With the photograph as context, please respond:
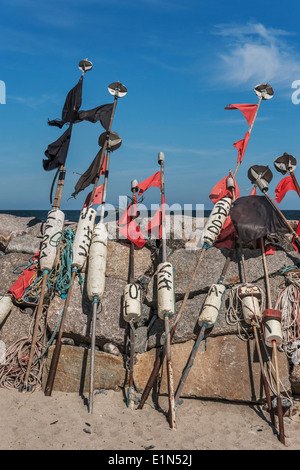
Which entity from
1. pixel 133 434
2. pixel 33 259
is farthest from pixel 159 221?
pixel 133 434

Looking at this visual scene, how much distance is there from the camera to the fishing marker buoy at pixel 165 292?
645cm

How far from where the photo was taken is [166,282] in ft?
22.0

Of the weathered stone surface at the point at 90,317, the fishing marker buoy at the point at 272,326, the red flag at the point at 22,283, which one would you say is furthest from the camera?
the red flag at the point at 22,283

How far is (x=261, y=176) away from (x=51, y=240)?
14.6ft

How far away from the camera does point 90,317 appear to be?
702cm

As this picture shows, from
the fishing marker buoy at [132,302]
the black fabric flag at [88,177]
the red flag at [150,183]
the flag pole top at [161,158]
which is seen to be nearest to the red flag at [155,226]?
the red flag at [150,183]

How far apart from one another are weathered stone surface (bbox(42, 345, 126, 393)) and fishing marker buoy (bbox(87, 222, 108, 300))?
3.27ft

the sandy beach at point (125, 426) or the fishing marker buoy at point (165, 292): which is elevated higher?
the fishing marker buoy at point (165, 292)

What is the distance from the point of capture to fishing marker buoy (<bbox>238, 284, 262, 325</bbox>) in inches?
248

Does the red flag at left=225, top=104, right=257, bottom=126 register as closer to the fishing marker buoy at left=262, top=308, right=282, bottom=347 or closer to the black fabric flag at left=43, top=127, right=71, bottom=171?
the black fabric flag at left=43, top=127, right=71, bottom=171

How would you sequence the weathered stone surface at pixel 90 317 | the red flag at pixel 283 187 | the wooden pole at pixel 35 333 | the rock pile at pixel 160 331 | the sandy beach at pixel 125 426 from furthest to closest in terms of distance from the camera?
1. the red flag at pixel 283 187
2. the weathered stone surface at pixel 90 317
3. the wooden pole at pixel 35 333
4. the rock pile at pixel 160 331
5. the sandy beach at pixel 125 426

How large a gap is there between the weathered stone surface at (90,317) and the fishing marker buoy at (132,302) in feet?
1.24

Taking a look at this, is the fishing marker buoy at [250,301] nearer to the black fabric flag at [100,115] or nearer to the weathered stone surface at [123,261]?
the weathered stone surface at [123,261]

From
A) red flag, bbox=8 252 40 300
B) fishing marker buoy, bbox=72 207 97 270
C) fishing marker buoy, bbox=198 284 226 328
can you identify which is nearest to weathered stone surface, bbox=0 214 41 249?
red flag, bbox=8 252 40 300
